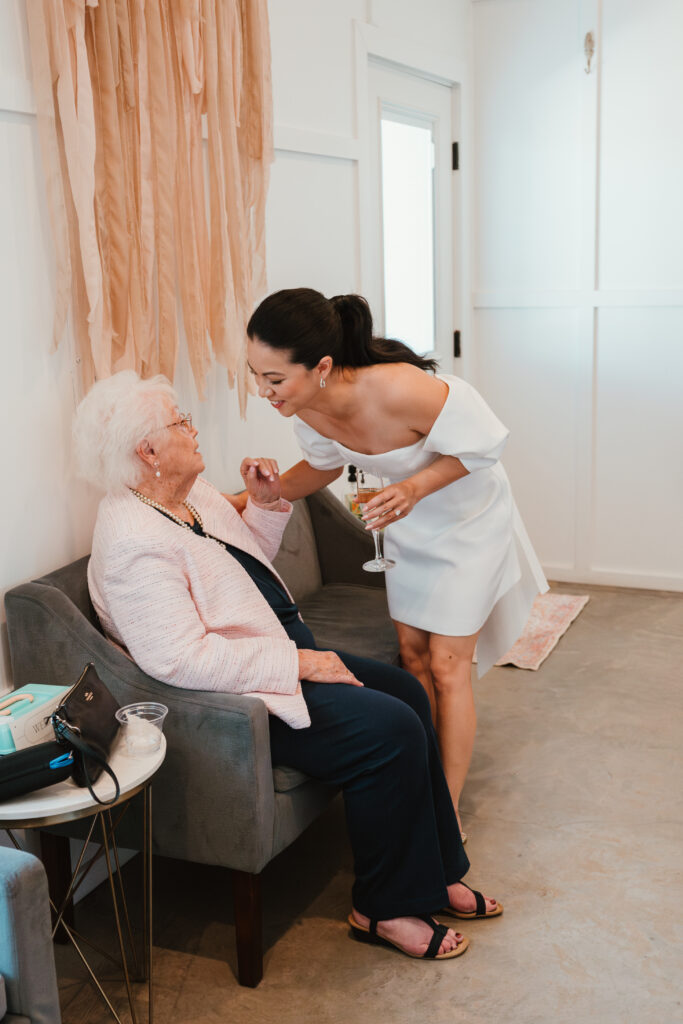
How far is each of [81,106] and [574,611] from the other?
118 inches

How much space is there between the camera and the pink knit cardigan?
2113 millimetres

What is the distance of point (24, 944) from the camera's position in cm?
159

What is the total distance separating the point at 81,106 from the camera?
2.32 metres

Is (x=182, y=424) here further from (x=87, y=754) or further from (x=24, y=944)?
(x=24, y=944)

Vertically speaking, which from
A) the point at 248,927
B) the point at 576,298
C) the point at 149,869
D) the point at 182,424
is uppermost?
the point at 576,298

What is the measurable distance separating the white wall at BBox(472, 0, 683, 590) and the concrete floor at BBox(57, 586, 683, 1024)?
4.91 ft

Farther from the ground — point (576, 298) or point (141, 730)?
point (576, 298)

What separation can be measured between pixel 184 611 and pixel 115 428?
425mm

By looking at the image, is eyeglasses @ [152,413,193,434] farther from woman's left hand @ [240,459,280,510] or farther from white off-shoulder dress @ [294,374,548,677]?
white off-shoulder dress @ [294,374,548,677]

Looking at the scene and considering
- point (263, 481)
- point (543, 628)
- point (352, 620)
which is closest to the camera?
point (263, 481)

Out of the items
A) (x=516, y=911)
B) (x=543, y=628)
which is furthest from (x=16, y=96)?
(x=543, y=628)

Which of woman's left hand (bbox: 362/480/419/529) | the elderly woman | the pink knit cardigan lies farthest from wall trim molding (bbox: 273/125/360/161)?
the pink knit cardigan

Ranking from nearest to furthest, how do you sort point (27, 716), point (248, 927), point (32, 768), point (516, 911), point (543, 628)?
point (32, 768)
point (27, 716)
point (248, 927)
point (516, 911)
point (543, 628)

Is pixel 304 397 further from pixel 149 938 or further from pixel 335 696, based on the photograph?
Result: pixel 149 938
